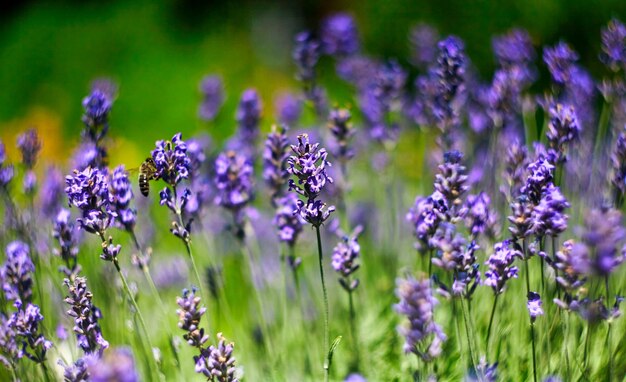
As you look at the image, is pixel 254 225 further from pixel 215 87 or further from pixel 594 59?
pixel 594 59

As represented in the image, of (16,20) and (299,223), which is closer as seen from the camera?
(299,223)

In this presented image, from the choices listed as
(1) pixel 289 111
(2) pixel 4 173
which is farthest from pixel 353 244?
(1) pixel 289 111

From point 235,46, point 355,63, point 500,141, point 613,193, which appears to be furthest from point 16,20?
point 613,193

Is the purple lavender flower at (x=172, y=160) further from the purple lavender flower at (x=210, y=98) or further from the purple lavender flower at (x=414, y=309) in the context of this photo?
the purple lavender flower at (x=210, y=98)

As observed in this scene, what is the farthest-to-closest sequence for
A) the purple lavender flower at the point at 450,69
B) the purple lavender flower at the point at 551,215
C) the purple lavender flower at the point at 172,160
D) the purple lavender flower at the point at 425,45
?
the purple lavender flower at the point at 425,45 < the purple lavender flower at the point at 450,69 < the purple lavender flower at the point at 172,160 < the purple lavender flower at the point at 551,215

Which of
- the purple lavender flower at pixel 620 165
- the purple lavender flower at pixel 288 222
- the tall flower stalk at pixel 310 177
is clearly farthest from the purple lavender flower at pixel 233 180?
the purple lavender flower at pixel 620 165

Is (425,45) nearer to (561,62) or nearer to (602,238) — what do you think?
(561,62)

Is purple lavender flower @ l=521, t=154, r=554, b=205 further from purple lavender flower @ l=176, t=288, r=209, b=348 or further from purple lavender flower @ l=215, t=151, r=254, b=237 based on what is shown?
purple lavender flower @ l=215, t=151, r=254, b=237

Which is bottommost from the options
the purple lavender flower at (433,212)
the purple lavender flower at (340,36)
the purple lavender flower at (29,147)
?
the purple lavender flower at (433,212)
